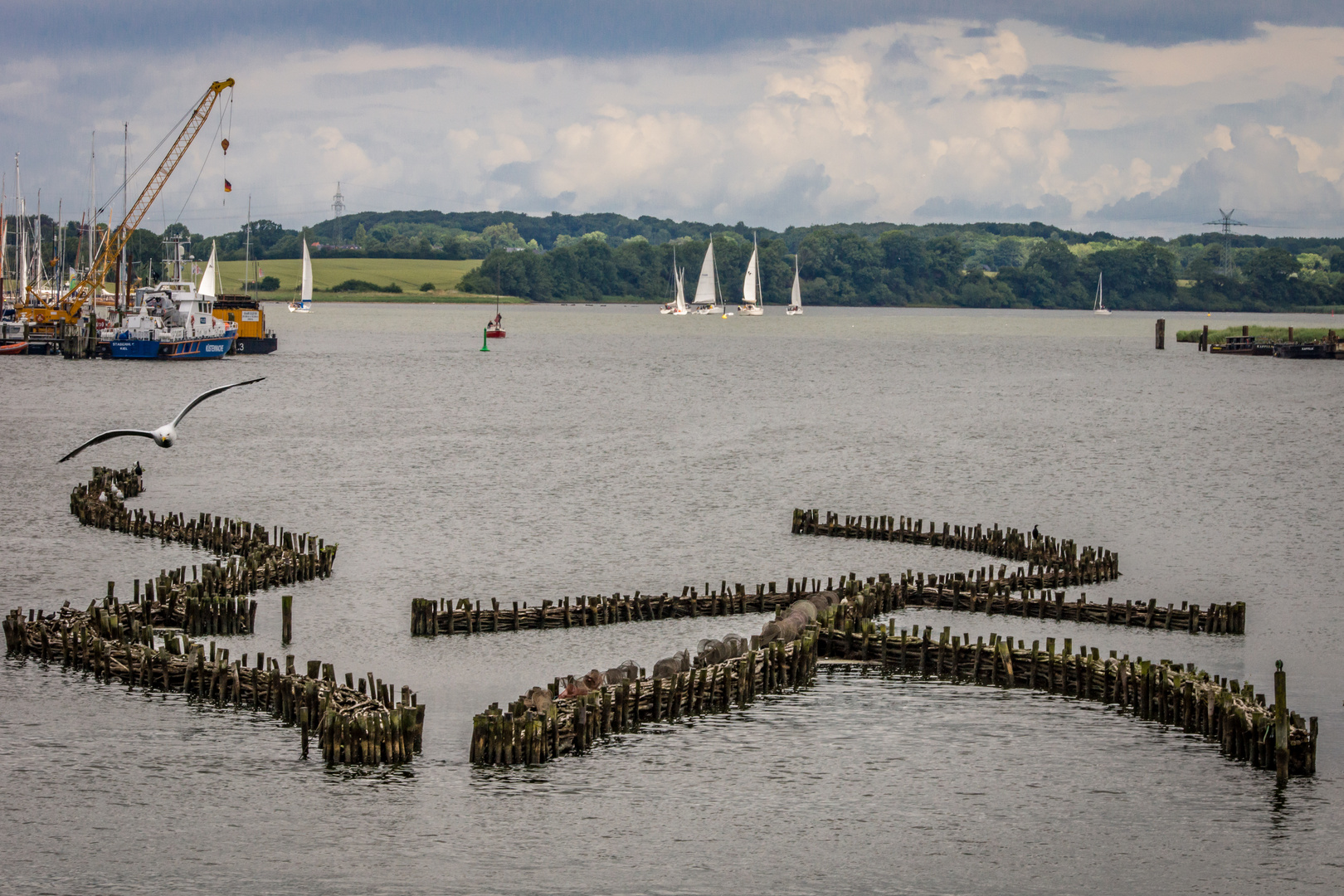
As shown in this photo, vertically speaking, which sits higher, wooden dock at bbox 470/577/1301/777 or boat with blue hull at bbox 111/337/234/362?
boat with blue hull at bbox 111/337/234/362

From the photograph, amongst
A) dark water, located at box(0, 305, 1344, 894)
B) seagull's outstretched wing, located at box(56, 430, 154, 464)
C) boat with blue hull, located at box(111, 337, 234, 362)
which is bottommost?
dark water, located at box(0, 305, 1344, 894)

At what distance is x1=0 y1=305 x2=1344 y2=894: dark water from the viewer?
83.1 feet

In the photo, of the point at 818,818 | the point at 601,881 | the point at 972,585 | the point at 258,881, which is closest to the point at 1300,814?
the point at 818,818

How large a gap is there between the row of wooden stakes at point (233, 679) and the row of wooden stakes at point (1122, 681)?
1206cm

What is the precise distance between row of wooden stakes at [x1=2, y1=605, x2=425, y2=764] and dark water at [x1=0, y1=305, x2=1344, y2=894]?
57 cm

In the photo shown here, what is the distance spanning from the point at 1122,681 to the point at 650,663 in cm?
1145

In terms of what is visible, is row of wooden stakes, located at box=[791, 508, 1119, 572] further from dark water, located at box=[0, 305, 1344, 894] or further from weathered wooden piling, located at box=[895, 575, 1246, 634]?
weathered wooden piling, located at box=[895, 575, 1246, 634]

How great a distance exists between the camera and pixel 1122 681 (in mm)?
33094

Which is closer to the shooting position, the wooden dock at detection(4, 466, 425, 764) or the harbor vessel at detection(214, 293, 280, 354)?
the wooden dock at detection(4, 466, 425, 764)

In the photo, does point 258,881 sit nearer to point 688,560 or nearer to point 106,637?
point 106,637

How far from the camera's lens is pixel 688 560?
50250 mm

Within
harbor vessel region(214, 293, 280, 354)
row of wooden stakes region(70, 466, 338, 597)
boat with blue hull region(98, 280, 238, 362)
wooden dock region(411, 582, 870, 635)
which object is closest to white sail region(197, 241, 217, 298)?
harbor vessel region(214, 293, 280, 354)

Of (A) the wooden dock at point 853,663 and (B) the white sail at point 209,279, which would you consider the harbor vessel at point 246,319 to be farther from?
(A) the wooden dock at point 853,663

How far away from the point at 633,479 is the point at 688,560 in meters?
20.9
